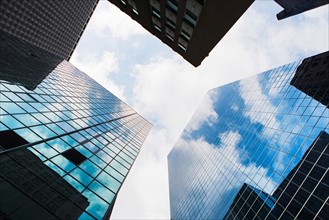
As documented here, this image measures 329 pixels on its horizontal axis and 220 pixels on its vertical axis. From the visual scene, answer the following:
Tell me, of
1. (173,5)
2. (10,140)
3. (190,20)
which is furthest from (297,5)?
(10,140)

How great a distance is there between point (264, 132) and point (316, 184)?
819 inches

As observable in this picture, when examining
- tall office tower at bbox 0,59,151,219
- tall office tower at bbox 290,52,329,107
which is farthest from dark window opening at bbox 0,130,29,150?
tall office tower at bbox 290,52,329,107

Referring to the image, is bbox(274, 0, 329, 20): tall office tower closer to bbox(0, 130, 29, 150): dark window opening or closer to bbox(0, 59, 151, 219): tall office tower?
bbox(0, 59, 151, 219): tall office tower

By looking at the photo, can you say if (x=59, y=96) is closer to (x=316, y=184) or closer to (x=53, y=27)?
(x=316, y=184)

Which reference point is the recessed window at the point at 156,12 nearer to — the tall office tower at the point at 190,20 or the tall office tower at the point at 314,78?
the tall office tower at the point at 190,20

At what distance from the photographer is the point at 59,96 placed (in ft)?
115

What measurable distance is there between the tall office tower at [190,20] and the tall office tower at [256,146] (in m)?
15.6

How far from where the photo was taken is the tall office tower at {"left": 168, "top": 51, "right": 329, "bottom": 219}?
35.6 metres

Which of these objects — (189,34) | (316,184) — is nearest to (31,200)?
(189,34)

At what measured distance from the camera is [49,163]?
1764 cm

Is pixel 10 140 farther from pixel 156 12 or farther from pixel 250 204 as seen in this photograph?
pixel 250 204

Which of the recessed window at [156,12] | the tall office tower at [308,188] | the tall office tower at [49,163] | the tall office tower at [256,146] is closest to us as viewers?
the tall office tower at [49,163]

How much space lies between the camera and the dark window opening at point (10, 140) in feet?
51.6

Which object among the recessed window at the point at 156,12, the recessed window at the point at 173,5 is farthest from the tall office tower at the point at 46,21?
the recessed window at the point at 173,5
